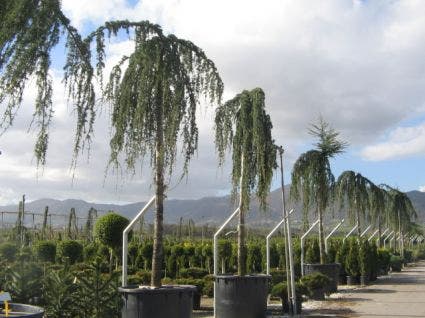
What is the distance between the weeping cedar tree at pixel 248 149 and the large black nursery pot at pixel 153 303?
3804 millimetres

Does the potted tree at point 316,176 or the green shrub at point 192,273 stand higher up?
the potted tree at point 316,176

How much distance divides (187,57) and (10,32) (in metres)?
4.15

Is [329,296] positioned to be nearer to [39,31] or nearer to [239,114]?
[239,114]

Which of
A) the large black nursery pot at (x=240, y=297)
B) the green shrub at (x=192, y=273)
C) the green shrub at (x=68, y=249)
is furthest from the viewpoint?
the green shrub at (x=68, y=249)

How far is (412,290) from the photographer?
18.8 m

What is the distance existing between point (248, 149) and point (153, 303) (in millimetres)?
4842

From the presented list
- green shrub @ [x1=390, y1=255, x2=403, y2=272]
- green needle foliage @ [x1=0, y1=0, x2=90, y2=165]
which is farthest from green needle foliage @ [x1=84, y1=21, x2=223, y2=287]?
green shrub @ [x1=390, y1=255, x2=403, y2=272]

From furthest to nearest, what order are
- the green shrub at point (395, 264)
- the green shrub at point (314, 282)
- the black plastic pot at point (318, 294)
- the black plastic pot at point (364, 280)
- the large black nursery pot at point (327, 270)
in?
the green shrub at point (395, 264), the black plastic pot at point (364, 280), the large black nursery pot at point (327, 270), the black plastic pot at point (318, 294), the green shrub at point (314, 282)

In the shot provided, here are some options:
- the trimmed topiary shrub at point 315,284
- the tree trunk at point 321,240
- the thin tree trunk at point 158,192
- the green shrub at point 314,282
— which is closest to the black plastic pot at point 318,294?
the trimmed topiary shrub at point 315,284

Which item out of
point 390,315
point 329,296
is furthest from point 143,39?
point 329,296

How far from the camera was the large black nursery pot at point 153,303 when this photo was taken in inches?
311

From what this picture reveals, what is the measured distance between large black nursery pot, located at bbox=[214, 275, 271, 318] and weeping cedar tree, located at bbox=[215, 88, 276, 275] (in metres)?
0.78

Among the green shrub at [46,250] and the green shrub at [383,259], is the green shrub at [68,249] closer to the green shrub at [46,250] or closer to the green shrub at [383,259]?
the green shrub at [46,250]

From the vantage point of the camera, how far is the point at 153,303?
25.9 ft
